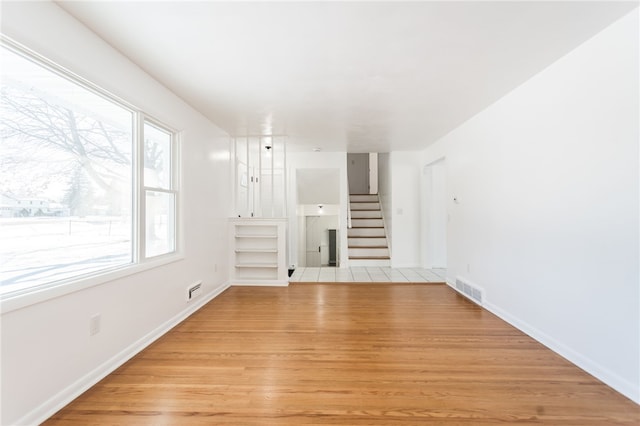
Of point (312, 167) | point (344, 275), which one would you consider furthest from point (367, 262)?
point (312, 167)

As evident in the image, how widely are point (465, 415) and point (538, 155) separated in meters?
2.18

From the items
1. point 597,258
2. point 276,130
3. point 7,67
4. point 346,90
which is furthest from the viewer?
point 276,130

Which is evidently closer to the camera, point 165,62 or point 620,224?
point 620,224

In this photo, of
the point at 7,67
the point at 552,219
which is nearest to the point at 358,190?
the point at 552,219

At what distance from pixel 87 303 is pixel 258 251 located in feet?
8.93

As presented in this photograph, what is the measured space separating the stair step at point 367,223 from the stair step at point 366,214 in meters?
0.14

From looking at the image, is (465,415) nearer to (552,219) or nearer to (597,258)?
(597,258)

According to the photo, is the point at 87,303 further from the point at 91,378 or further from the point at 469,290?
the point at 469,290

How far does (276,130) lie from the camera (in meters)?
4.05

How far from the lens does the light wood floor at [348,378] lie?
5.10 feet

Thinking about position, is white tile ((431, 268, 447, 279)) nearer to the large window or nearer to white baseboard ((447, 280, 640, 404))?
white baseboard ((447, 280, 640, 404))

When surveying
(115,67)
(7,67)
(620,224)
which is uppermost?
(115,67)

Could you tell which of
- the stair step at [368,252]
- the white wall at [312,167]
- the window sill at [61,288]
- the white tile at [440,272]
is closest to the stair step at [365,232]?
the stair step at [368,252]

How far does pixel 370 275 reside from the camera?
4.96 metres
